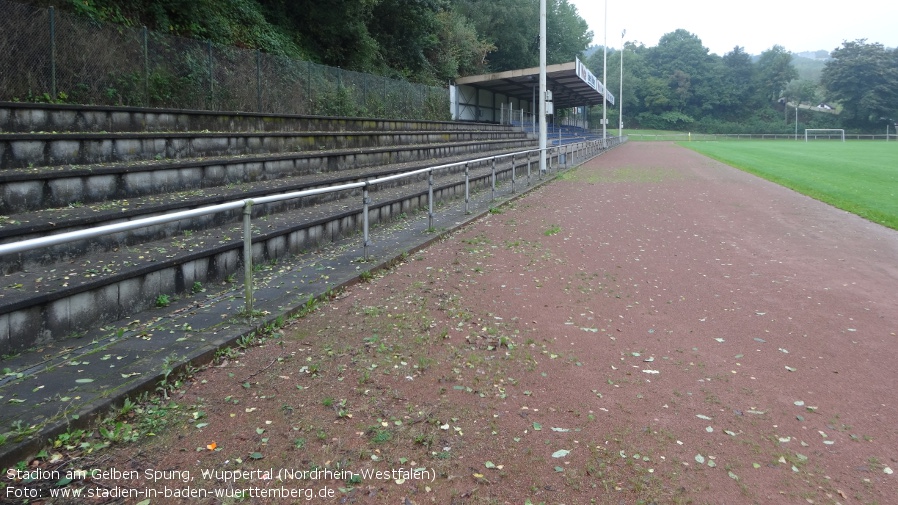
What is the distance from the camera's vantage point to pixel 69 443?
3664 mm

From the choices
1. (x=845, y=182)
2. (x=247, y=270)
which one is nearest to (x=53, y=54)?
(x=247, y=270)

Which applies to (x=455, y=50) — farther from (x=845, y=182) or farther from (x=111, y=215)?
(x=111, y=215)

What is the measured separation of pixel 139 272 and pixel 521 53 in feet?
184

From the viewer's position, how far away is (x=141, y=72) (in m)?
11.9

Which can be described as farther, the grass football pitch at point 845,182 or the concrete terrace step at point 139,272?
the grass football pitch at point 845,182

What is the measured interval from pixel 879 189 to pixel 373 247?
61.7 feet

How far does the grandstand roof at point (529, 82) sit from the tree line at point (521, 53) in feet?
6.74

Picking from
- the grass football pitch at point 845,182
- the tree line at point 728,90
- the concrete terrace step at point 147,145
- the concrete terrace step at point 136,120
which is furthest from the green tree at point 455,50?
the tree line at point 728,90

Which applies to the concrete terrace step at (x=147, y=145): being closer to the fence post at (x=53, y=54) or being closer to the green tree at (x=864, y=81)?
the fence post at (x=53, y=54)

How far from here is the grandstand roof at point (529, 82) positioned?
34906mm

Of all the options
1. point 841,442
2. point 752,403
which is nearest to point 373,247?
point 752,403

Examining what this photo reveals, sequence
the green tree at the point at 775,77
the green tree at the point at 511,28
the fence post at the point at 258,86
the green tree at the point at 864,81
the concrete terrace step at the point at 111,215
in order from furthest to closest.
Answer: the green tree at the point at 775,77, the green tree at the point at 864,81, the green tree at the point at 511,28, the fence post at the point at 258,86, the concrete terrace step at the point at 111,215

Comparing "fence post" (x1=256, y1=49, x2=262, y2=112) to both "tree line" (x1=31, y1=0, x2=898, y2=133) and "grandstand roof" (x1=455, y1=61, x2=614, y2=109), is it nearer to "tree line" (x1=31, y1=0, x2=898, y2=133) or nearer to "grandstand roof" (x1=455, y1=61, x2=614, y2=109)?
"tree line" (x1=31, y1=0, x2=898, y2=133)

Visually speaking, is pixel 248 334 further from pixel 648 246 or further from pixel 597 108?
pixel 597 108
